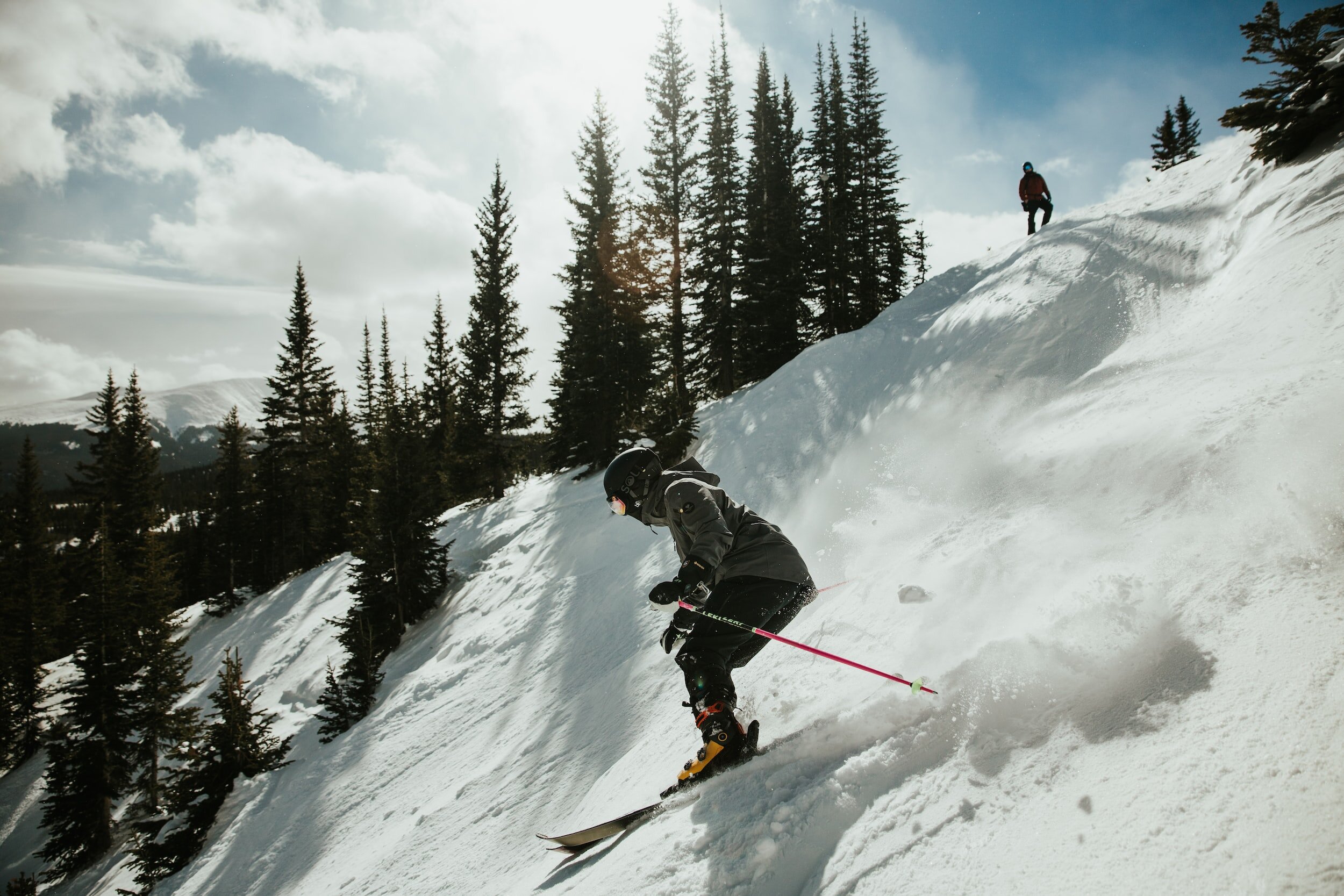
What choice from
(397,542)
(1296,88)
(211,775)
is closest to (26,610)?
(397,542)

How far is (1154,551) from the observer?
3836 mm

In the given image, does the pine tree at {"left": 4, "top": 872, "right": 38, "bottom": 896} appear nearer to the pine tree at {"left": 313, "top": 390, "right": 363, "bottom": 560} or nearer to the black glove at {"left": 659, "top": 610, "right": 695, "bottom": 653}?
the pine tree at {"left": 313, "top": 390, "right": 363, "bottom": 560}

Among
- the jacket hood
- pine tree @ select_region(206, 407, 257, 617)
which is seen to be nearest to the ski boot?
the jacket hood

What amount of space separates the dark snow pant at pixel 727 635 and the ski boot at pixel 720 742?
0.07m

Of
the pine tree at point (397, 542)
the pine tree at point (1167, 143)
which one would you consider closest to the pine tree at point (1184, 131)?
the pine tree at point (1167, 143)

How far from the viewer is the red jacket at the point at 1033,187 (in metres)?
16.2

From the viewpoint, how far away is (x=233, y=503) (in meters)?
42.6

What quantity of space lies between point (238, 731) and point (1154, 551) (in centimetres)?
1533

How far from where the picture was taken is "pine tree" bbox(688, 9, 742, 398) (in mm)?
27828

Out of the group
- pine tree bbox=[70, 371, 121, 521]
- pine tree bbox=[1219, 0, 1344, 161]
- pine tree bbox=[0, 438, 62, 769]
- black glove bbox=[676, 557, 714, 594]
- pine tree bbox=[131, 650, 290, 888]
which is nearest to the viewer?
black glove bbox=[676, 557, 714, 594]

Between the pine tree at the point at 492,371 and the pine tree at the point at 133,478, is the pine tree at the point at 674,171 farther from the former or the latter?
the pine tree at the point at 133,478

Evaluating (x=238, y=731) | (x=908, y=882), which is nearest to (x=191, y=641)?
(x=238, y=731)

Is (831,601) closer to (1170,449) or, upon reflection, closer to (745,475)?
(1170,449)

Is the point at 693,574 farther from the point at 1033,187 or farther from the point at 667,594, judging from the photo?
the point at 1033,187
